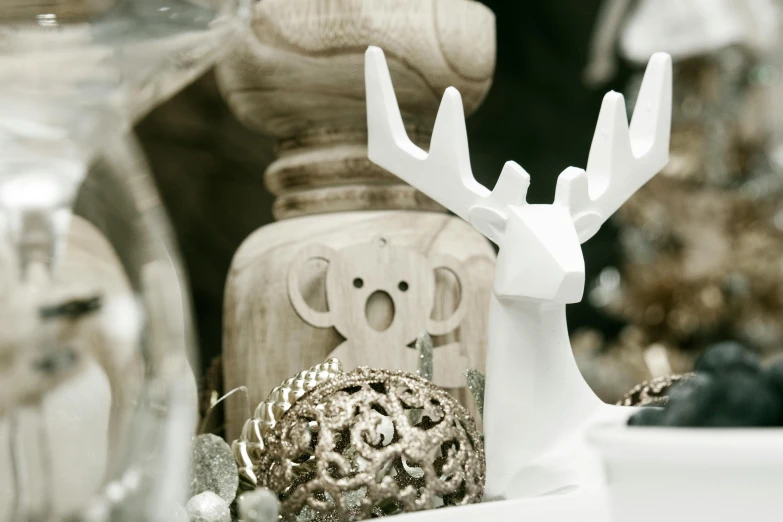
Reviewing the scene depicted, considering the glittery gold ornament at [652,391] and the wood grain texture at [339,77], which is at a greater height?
the wood grain texture at [339,77]

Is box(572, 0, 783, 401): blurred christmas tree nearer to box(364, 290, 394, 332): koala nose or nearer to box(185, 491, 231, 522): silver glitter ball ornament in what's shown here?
box(364, 290, 394, 332): koala nose

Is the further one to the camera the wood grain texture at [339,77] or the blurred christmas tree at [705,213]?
the blurred christmas tree at [705,213]

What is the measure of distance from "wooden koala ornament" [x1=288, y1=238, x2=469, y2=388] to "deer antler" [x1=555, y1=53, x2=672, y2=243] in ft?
0.32

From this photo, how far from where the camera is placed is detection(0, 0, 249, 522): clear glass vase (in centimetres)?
21

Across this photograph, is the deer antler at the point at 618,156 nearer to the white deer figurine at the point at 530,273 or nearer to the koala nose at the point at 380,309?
the white deer figurine at the point at 530,273

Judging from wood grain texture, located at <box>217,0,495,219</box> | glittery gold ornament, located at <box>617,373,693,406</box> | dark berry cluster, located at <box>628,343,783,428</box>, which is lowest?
glittery gold ornament, located at <box>617,373,693,406</box>

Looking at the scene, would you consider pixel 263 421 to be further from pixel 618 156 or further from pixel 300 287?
pixel 618 156

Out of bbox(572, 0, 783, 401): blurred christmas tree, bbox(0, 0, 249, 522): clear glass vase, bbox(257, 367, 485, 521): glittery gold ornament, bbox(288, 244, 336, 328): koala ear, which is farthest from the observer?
bbox(572, 0, 783, 401): blurred christmas tree

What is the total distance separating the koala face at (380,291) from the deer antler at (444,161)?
0.18ft

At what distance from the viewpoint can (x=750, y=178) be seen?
1.50m

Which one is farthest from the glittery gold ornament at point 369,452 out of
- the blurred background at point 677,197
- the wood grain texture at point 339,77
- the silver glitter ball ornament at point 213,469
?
the blurred background at point 677,197

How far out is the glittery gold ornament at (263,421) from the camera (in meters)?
0.37

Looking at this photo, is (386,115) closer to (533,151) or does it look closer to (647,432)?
(647,432)

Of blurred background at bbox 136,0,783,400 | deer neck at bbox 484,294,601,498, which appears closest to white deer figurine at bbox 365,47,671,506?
deer neck at bbox 484,294,601,498
